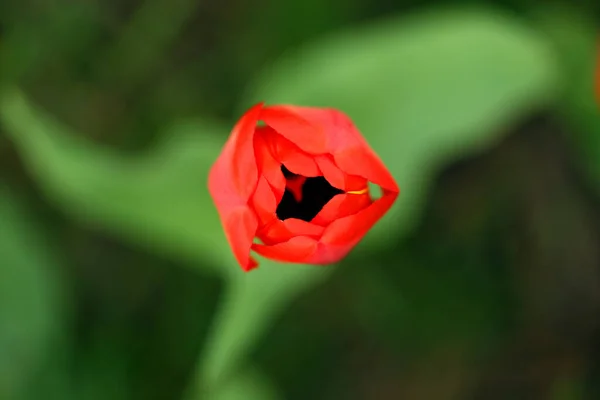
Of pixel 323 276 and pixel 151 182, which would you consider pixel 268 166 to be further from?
pixel 323 276

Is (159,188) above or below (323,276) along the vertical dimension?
above

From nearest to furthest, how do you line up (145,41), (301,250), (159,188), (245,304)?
(301,250) < (245,304) < (159,188) < (145,41)

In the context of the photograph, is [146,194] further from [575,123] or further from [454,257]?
[575,123]

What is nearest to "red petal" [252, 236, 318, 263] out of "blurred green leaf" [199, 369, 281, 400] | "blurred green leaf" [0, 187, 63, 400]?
"blurred green leaf" [199, 369, 281, 400]

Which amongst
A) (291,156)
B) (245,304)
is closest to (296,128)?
(291,156)

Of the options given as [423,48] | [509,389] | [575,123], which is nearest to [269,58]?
[423,48]

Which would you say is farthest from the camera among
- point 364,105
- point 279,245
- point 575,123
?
point 575,123

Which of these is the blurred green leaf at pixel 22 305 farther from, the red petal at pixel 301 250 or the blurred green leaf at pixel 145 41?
the red petal at pixel 301 250

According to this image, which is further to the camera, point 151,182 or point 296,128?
point 151,182
